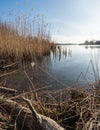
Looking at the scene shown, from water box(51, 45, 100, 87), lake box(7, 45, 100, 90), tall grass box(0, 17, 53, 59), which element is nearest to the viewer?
water box(51, 45, 100, 87)

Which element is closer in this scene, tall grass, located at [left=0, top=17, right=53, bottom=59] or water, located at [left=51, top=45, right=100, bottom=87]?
water, located at [left=51, top=45, right=100, bottom=87]

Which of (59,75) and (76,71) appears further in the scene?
(76,71)

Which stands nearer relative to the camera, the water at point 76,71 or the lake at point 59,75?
the water at point 76,71

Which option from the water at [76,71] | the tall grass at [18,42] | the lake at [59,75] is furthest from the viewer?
the tall grass at [18,42]

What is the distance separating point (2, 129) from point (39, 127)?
1.17ft

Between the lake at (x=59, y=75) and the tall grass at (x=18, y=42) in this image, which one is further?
the tall grass at (x=18, y=42)

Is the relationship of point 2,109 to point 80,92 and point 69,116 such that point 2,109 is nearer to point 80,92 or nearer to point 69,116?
point 69,116

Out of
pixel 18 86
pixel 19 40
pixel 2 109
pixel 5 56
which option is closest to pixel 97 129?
pixel 2 109

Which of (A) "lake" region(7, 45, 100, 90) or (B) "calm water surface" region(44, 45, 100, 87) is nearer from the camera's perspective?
(B) "calm water surface" region(44, 45, 100, 87)

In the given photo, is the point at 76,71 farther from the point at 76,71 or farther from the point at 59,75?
the point at 59,75

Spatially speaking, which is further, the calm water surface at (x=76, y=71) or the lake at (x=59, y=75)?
the lake at (x=59, y=75)

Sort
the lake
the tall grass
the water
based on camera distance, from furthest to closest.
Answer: the tall grass < the lake < the water

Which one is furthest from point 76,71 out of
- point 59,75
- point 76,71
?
point 59,75

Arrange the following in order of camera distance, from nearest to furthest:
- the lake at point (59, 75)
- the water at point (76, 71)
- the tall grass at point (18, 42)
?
1. the water at point (76, 71)
2. the lake at point (59, 75)
3. the tall grass at point (18, 42)
